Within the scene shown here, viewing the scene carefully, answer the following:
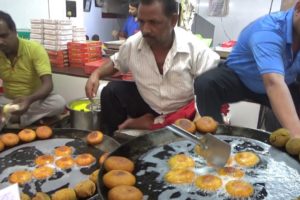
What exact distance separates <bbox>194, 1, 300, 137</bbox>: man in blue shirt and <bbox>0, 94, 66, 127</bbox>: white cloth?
119 cm

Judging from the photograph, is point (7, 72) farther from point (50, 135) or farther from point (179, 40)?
point (179, 40)

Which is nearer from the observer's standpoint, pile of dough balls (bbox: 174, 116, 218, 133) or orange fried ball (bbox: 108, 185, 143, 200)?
orange fried ball (bbox: 108, 185, 143, 200)

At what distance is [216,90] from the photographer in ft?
5.52

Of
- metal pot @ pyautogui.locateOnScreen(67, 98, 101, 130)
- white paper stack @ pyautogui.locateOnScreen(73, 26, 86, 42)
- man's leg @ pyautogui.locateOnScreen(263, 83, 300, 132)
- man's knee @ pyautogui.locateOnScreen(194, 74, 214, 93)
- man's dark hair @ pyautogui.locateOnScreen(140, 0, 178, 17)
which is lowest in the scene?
metal pot @ pyautogui.locateOnScreen(67, 98, 101, 130)

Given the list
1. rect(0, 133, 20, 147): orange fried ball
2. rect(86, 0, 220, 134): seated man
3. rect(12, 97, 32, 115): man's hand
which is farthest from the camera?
rect(12, 97, 32, 115): man's hand

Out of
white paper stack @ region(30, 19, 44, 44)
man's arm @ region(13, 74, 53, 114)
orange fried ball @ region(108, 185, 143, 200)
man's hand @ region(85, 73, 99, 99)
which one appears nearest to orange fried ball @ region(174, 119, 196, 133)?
orange fried ball @ region(108, 185, 143, 200)

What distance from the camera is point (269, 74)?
1.30 meters

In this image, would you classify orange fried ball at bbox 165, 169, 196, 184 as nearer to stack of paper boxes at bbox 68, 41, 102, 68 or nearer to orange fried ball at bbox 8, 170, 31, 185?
orange fried ball at bbox 8, 170, 31, 185

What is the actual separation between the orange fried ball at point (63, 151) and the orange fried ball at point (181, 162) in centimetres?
48

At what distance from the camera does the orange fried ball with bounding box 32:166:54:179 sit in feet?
3.51

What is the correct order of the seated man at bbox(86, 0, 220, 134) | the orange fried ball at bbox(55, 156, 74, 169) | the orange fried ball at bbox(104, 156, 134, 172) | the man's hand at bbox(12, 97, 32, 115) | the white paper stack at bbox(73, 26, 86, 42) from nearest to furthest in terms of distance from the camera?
the orange fried ball at bbox(104, 156, 134, 172)
the orange fried ball at bbox(55, 156, 74, 169)
the seated man at bbox(86, 0, 220, 134)
the man's hand at bbox(12, 97, 32, 115)
the white paper stack at bbox(73, 26, 86, 42)

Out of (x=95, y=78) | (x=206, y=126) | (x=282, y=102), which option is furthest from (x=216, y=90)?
(x=95, y=78)

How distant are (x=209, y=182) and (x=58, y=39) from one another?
7.80 ft

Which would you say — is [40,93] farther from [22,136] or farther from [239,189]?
[239,189]
